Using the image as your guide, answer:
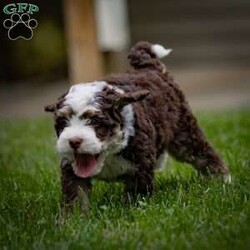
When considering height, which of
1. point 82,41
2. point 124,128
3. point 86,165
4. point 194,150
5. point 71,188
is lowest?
point 82,41

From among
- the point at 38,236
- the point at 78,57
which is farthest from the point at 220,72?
the point at 38,236

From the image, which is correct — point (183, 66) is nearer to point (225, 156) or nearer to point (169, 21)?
point (169, 21)

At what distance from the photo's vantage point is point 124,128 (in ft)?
17.4

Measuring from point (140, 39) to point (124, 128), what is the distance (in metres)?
9.94

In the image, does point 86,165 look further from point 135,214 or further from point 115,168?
point 135,214

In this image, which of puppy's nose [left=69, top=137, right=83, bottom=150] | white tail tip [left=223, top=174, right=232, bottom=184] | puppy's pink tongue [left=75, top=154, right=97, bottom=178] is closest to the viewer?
puppy's nose [left=69, top=137, right=83, bottom=150]

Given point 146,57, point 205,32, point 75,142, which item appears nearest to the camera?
point 75,142

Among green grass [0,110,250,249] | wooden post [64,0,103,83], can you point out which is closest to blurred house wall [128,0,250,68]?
wooden post [64,0,103,83]

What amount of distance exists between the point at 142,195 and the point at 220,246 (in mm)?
1311

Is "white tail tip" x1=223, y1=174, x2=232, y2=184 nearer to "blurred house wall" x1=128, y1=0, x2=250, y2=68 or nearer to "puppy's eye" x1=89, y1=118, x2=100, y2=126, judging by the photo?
"puppy's eye" x1=89, y1=118, x2=100, y2=126

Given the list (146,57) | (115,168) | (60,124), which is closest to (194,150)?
(146,57)

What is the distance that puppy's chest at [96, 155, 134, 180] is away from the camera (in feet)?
17.5

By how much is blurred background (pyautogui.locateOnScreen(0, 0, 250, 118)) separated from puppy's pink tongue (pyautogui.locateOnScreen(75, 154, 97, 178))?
858 centimetres

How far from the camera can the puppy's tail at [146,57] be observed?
6.22 m
